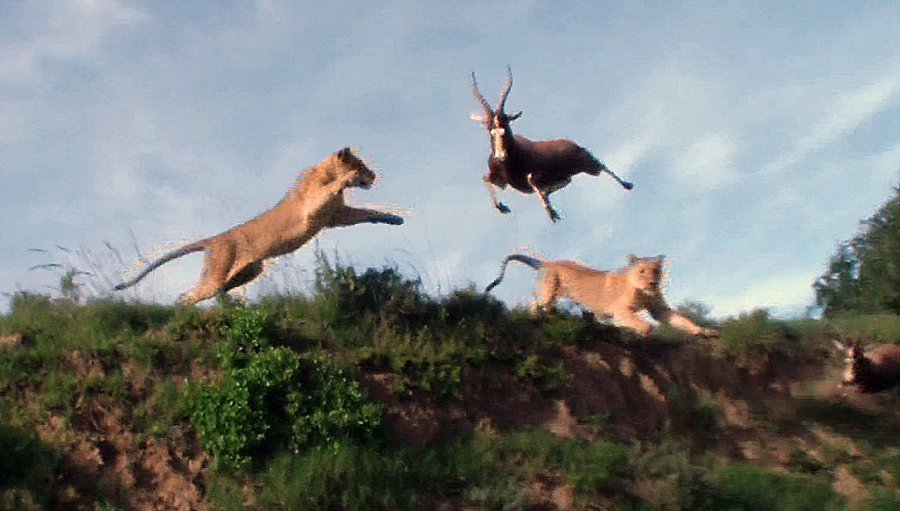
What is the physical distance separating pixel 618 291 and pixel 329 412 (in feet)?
17.2

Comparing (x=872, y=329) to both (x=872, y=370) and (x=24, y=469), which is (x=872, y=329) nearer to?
(x=872, y=370)

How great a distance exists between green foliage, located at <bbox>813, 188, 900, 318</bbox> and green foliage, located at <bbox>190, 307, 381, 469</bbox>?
15.5 meters

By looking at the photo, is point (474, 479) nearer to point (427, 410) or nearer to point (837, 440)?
point (427, 410)

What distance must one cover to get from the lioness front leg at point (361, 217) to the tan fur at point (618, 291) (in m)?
2.00

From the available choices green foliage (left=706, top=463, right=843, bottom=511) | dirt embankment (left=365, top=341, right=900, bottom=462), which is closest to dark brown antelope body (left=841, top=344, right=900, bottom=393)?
dirt embankment (left=365, top=341, right=900, bottom=462)

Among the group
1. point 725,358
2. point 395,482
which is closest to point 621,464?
point 395,482

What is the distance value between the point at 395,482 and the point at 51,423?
3.23m

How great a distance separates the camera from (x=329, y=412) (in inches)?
399

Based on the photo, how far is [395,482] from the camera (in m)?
9.73

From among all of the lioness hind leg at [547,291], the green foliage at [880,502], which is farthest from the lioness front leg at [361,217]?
the green foliage at [880,502]

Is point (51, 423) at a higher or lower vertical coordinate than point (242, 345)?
lower

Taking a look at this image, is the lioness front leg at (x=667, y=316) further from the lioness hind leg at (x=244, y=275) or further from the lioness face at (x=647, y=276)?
the lioness hind leg at (x=244, y=275)

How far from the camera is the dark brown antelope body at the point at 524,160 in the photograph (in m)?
12.1

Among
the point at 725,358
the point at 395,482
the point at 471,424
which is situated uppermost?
the point at 725,358
